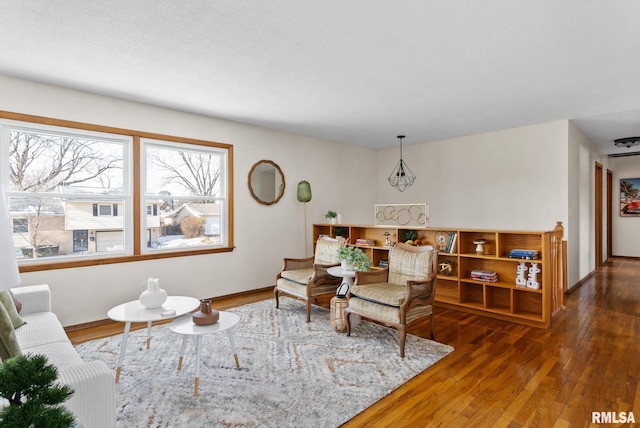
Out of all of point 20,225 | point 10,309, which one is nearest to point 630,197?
point 10,309

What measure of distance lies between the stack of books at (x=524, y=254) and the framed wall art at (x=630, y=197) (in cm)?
684

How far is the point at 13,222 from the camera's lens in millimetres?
3428

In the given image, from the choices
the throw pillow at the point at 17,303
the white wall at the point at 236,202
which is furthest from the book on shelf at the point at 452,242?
the throw pillow at the point at 17,303

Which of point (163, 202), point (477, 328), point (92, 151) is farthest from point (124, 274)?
point (477, 328)

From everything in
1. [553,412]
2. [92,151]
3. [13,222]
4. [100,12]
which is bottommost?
[553,412]

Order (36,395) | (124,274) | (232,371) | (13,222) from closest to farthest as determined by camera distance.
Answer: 1. (36,395)
2. (232,371)
3. (13,222)
4. (124,274)

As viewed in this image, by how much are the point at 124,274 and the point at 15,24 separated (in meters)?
2.59

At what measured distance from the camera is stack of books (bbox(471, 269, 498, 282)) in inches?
159

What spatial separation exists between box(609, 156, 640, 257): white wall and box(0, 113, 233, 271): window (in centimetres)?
924

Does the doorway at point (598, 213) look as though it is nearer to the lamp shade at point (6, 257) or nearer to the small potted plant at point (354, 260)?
the small potted plant at point (354, 260)

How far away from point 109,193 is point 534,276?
479 cm

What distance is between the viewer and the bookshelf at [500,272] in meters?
3.72

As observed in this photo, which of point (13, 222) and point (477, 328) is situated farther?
point (477, 328)

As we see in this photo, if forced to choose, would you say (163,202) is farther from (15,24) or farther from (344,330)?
(344,330)
